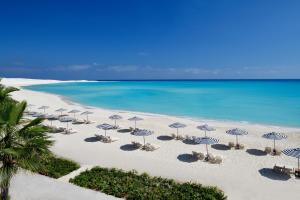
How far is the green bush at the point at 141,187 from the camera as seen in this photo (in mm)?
10023

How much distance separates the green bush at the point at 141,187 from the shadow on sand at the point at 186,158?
3.12 m

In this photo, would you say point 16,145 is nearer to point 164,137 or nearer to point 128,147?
point 128,147

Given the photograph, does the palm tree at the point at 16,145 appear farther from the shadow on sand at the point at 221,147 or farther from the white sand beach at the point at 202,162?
the shadow on sand at the point at 221,147

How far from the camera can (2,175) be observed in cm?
613

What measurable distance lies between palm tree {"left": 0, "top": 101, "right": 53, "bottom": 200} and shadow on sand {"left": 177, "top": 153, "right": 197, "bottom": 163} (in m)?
9.33

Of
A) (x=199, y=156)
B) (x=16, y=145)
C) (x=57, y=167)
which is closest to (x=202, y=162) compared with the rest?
(x=199, y=156)

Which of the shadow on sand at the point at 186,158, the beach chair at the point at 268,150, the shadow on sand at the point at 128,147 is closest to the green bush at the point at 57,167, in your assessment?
the shadow on sand at the point at 128,147

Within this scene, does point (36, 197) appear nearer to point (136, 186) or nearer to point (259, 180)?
point (136, 186)

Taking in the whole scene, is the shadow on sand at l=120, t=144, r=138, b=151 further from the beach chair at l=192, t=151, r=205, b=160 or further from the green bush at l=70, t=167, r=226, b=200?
the green bush at l=70, t=167, r=226, b=200

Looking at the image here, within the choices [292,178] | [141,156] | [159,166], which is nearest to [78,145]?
[141,156]

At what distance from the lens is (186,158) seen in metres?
14.7

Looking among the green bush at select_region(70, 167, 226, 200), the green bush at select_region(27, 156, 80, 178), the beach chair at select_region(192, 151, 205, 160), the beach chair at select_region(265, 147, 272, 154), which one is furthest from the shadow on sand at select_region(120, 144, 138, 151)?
the beach chair at select_region(265, 147, 272, 154)

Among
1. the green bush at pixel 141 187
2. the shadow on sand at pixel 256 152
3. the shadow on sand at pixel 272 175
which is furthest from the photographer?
the shadow on sand at pixel 256 152

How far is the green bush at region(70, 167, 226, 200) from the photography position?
32.9ft
